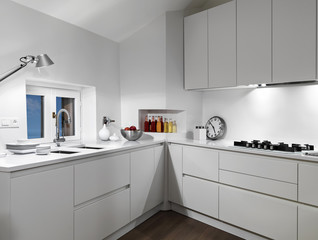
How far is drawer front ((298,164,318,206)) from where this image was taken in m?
1.72

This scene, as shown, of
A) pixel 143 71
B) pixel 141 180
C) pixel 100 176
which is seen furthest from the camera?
pixel 143 71

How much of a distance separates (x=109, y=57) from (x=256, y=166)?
7.28 feet

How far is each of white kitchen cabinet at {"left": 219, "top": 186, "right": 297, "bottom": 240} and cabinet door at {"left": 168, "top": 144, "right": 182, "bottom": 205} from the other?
1.76 ft

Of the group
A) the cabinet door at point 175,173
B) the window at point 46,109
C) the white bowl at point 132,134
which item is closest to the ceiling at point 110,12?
the window at point 46,109

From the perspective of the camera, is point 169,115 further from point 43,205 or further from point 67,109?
point 43,205

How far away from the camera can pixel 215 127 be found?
2.97 meters

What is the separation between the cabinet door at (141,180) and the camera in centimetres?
233

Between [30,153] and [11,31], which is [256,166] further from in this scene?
[11,31]

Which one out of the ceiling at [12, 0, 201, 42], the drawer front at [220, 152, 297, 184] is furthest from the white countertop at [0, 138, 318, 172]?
the ceiling at [12, 0, 201, 42]

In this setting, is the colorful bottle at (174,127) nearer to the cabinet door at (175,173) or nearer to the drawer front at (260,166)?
the cabinet door at (175,173)

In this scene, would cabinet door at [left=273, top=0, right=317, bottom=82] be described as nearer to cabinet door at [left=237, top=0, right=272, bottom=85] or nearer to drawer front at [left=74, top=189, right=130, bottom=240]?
cabinet door at [left=237, top=0, right=272, bottom=85]

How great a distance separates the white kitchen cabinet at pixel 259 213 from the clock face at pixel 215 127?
2.69ft

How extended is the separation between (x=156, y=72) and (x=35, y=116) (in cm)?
148

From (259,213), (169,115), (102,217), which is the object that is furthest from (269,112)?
(102,217)
